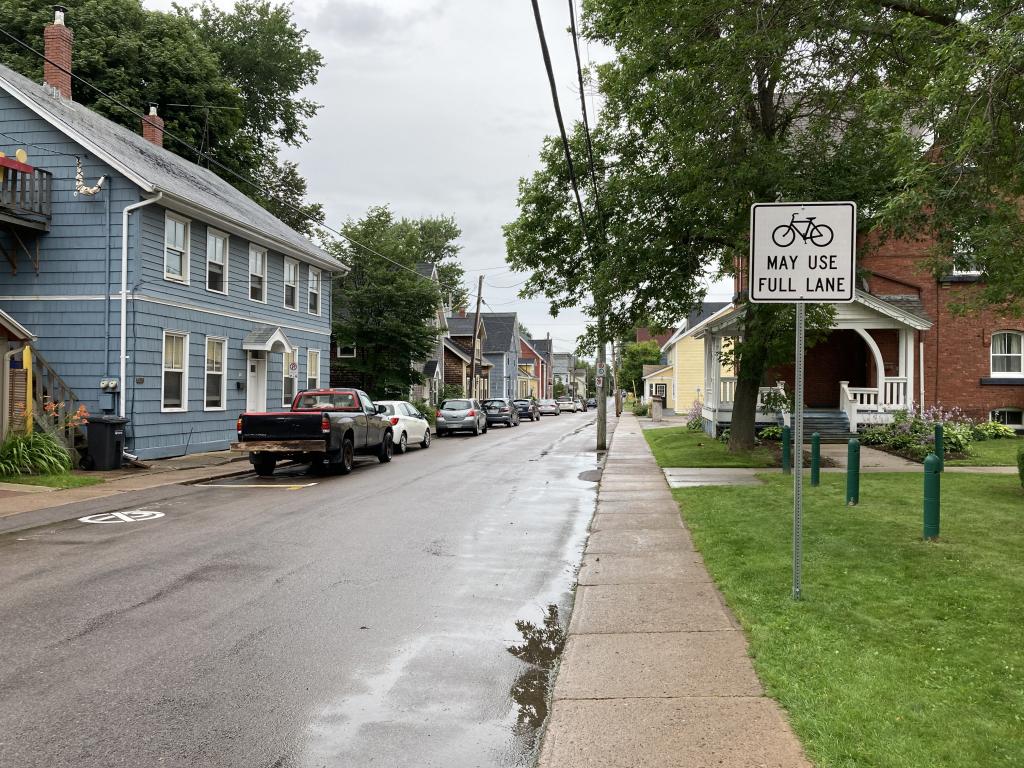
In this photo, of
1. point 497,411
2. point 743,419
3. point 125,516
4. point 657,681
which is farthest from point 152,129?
point 657,681

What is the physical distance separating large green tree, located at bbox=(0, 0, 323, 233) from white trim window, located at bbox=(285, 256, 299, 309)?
388cm

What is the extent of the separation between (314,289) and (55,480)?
47.2 ft

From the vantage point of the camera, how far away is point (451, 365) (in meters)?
55.8

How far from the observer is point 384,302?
33.6 metres

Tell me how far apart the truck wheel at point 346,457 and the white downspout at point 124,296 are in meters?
4.88

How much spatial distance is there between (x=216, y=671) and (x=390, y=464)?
1448cm

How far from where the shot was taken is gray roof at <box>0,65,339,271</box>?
56.5ft

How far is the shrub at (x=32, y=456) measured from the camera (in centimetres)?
1430

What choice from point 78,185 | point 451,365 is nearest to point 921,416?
point 78,185

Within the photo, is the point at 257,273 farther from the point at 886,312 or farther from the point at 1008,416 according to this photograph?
the point at 1008,416

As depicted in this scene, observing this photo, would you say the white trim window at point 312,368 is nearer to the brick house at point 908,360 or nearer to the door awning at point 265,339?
the door awning at point 265,339

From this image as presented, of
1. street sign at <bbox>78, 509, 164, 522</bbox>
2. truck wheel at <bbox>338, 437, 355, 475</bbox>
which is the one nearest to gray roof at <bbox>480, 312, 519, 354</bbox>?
truck wheel at <bbox>338, 437, 355, 475</bbox>

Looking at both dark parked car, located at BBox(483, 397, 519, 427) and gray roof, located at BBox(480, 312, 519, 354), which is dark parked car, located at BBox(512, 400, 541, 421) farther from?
gray roof, located at BBox(480, 312, 519, 354)

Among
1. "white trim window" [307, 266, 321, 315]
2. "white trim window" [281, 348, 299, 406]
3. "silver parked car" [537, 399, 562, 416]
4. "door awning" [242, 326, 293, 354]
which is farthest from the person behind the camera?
"silver parked car" [537, 399, 562, 416]
